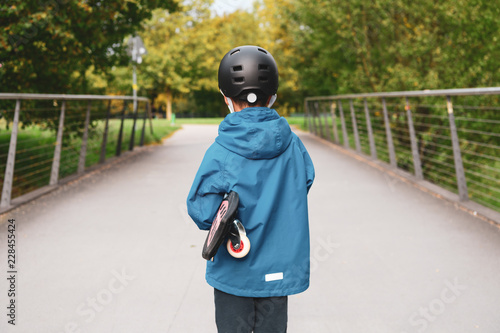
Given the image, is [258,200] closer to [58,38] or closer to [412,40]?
[58,38]

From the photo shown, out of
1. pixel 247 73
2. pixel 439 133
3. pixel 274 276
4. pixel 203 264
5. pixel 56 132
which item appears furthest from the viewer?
pixel 439 133

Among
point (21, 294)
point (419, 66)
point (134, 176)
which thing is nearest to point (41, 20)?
point (134, 176)

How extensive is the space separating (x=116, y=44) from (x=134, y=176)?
363 centimetres

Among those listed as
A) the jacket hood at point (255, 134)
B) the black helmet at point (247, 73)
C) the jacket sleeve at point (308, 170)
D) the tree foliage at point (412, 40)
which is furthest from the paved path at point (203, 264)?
the tree foliage at point (412, 40)

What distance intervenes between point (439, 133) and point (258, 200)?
9705 millimetres

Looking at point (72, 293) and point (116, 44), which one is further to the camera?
point (116, 44)

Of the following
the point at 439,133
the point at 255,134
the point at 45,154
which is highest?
the point at 255,134

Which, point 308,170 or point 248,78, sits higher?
point 248,78

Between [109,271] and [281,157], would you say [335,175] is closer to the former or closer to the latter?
[109,271]

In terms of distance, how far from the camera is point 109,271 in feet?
13.9

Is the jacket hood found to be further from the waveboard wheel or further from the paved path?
the paved path

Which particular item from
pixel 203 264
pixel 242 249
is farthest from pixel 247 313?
pixel 203 264

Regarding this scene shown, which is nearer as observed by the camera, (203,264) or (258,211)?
(258,211)

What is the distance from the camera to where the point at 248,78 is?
2.33 meters
